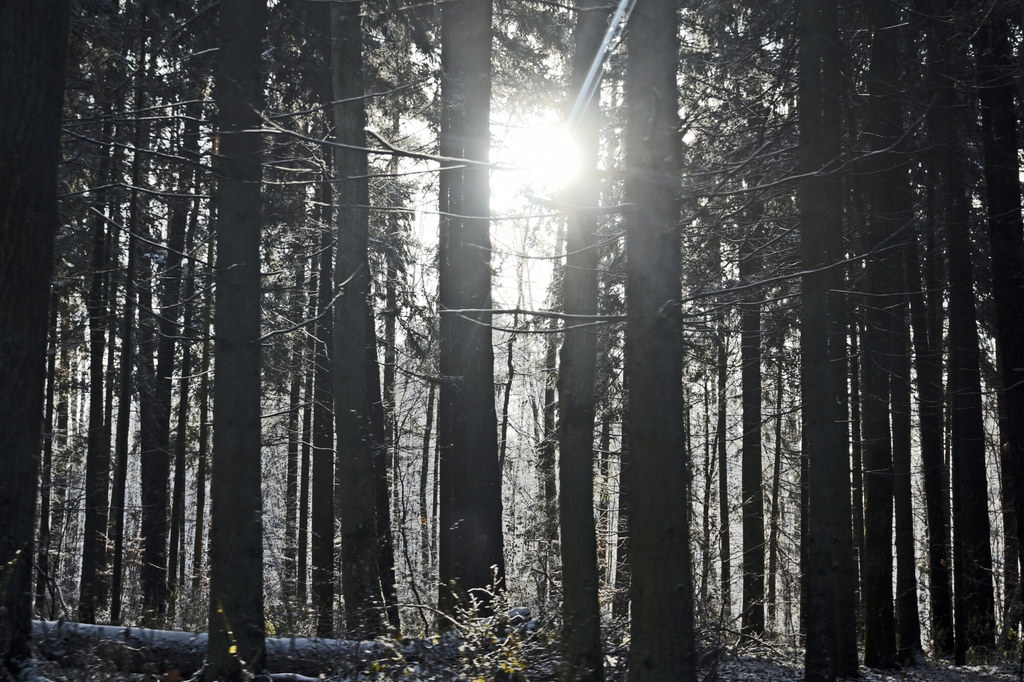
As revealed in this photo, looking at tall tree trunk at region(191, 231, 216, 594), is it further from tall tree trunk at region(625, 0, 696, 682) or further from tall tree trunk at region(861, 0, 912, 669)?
tall tree trunk at region(861, 0, 912, 669)

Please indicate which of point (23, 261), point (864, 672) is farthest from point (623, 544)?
point (23, 261)

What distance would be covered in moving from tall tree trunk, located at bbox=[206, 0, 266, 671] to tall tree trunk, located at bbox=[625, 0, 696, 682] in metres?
3.49

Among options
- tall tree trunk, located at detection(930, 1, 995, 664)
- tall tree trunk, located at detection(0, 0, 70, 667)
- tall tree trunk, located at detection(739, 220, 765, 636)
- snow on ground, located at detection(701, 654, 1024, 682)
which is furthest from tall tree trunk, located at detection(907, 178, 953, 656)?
tall tree trunk, located at detection(0, 0, 70, 667)

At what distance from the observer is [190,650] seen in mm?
7750

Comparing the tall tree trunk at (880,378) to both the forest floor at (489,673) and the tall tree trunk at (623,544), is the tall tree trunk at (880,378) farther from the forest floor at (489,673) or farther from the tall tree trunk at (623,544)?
the tall tree trunk at (623,544)

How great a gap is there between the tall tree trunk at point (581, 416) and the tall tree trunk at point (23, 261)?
14.0 ft

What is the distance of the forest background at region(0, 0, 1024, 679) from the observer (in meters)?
5.75

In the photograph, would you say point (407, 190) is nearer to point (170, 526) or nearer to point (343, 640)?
point (343, 640)

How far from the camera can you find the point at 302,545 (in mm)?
19984

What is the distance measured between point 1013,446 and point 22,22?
37.7 ft

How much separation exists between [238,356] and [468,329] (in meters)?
3.32

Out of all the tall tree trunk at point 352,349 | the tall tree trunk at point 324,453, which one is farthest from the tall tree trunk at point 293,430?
the tall tree trunk at point 352,349

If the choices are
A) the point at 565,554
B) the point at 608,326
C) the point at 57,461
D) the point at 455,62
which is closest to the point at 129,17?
the point at 455,62

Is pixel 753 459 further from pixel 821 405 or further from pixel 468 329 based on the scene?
pixel 468 329
